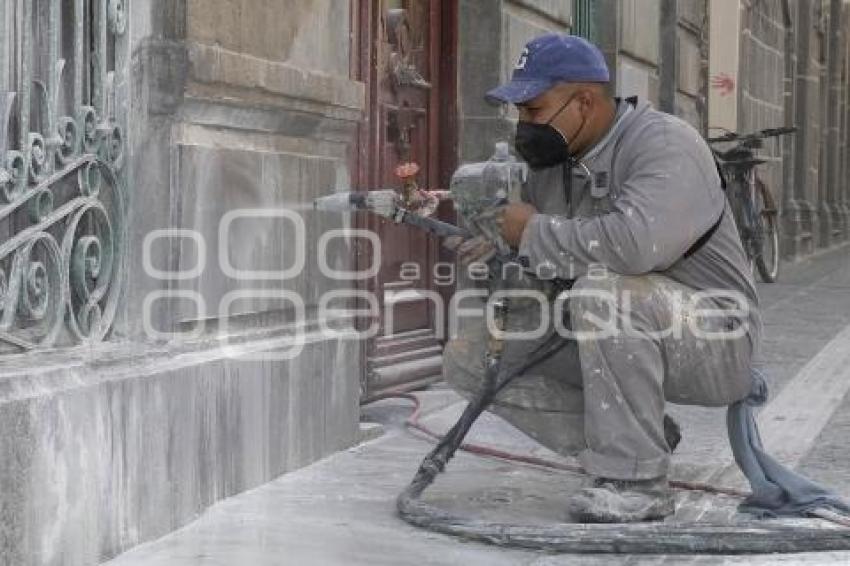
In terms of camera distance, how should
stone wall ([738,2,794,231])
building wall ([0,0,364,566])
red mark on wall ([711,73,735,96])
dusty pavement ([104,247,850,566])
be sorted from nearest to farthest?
building wall ([0,0,364,566]), dusty pavement ([104,247,850,566]), red mark on wall ([711,73,735,96]), stone wall ([738,2,794,231])

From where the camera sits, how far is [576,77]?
446cm

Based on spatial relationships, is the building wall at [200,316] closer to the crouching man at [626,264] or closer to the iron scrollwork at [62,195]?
the iron scrollwork at [62,195]

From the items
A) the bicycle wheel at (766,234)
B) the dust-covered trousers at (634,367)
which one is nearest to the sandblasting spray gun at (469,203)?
the dust-covered trousers at (634,367)

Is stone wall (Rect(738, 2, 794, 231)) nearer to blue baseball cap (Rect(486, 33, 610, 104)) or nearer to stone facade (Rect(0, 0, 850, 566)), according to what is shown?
stone facade (Rect(0, 0, 850, 566))

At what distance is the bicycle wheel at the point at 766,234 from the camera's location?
48.3ft

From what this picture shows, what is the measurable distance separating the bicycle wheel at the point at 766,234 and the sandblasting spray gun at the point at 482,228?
10.0 metres

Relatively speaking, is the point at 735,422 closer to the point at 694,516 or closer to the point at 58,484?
the point at 694,516

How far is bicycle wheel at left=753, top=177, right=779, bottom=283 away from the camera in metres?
14.7

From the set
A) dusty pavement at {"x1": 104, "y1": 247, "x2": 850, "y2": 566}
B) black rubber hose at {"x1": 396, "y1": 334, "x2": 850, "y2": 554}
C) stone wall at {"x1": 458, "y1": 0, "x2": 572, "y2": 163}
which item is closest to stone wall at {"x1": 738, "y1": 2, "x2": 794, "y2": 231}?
stone wall at {"x1": 458, "y1": 0, "x2": 572, "y2": 163}

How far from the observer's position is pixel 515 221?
4371 mm

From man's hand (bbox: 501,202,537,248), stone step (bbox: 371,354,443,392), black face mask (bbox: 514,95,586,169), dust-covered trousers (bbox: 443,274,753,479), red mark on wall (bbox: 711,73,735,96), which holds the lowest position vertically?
stone step (bbox: 371,354,443,392)

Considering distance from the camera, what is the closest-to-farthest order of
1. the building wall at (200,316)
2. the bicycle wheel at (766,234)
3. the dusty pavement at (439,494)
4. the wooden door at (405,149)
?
the building wall at (200,316) → the dusty pavement at (439,494) → the wooden door at (405,149) → the bicycle wheel at (766,234)

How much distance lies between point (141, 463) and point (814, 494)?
1.87 metres

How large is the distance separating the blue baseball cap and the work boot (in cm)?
110
